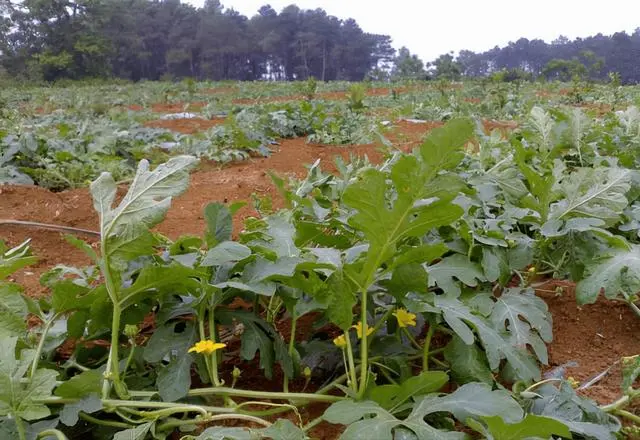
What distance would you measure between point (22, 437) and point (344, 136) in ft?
22.8

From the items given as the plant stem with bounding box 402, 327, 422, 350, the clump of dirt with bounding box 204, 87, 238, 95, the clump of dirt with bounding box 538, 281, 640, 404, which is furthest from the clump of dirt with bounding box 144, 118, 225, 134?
the clump of dirt with bounding box 204, 87, 238, 95

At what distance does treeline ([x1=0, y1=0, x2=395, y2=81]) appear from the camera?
4859cm

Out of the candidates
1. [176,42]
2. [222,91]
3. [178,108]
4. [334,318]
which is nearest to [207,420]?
[334,318]

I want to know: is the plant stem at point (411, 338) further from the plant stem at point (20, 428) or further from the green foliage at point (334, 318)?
the plant stem at point (20, 428)

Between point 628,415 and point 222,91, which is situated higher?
point 222,91

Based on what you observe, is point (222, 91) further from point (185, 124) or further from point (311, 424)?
point (311, 424)

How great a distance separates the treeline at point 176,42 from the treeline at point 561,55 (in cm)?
1627

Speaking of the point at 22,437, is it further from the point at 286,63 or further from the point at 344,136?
the point at 286,63

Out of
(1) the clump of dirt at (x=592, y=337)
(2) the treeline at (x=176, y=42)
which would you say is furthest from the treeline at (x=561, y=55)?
(1) the clump of dirt at (x=592, y=337)

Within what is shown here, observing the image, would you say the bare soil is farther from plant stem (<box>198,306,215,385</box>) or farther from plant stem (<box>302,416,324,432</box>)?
plant stem (<box>198,306,215,385</box>)

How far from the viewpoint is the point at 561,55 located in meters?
77.6

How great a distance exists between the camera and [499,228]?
1939 millimetres

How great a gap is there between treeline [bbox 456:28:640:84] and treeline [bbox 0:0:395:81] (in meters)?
16.3

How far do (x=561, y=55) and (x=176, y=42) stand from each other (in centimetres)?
5124
